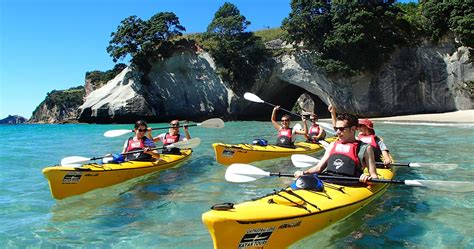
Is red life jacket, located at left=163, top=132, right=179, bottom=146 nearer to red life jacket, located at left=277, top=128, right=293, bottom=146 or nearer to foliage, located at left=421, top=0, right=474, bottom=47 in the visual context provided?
red life jacket, located at left=277, top=128, right=293, bottom=146

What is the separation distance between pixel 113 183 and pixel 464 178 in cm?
695

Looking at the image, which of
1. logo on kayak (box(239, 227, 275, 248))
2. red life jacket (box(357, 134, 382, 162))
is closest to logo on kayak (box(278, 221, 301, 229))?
logo on kayak (box(239, 227, 275, 248))

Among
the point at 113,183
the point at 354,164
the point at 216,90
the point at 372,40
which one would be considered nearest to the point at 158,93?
the point at 216,90

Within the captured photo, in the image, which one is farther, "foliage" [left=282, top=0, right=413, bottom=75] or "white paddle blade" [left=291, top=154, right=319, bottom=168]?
"foliage" [left=282, top=0, right=413, bottom=75]

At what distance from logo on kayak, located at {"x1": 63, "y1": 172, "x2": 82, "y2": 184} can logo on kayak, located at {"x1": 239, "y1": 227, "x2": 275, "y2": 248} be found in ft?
14.2

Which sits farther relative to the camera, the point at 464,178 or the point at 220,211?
the point at 464,178

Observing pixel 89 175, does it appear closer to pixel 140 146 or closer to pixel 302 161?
pixel 140 146

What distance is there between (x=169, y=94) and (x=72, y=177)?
3233 cm

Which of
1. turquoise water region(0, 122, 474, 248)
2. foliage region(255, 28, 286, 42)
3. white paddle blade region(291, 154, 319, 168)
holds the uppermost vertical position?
foliage region(255, 28, 286, 42)

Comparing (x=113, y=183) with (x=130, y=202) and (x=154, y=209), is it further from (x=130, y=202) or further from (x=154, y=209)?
(x=154, y=209)

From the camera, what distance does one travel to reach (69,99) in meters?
82.9

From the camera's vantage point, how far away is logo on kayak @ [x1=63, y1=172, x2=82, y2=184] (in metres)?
6.74

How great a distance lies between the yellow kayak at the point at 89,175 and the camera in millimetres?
6652

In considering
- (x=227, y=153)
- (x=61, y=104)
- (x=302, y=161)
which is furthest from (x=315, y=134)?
(x=61, y=104)
